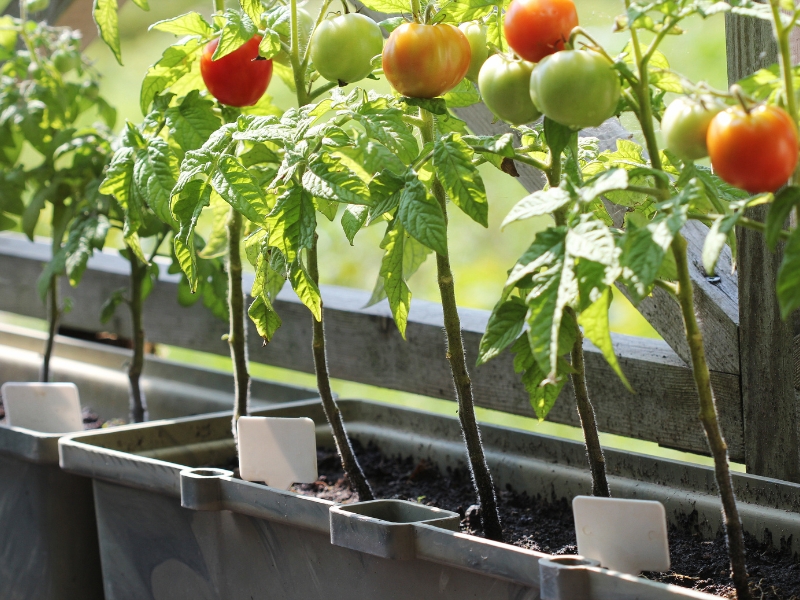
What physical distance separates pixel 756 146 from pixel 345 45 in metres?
0.35

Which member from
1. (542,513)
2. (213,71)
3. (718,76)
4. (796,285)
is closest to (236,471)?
(542,513)

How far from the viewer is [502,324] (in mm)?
660

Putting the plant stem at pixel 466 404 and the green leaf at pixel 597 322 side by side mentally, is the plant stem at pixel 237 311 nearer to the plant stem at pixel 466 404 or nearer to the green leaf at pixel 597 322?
the plant stem at pixel 466 404

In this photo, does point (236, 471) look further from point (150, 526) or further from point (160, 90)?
point (160, 90)

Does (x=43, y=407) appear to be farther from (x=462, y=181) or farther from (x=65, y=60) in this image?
(x=462, y=181)

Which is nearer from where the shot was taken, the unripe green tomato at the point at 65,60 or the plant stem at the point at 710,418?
the plant stem at the point at 710,418

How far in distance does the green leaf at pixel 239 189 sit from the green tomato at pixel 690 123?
313 mm

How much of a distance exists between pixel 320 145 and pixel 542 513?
46 cm

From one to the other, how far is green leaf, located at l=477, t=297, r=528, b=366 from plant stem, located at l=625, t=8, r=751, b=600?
0.36 feet

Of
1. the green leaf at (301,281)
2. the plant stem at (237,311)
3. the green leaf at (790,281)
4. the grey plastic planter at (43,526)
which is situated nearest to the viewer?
the green leaf at (790,281)

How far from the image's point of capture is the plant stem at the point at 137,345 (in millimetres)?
1371

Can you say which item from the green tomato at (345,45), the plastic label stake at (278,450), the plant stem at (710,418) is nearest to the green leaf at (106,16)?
the green tomato at (345,45)

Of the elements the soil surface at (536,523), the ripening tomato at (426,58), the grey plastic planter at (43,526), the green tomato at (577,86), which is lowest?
the grey plastic planter at (43,526)

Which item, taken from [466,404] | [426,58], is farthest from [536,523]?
[426,58]
